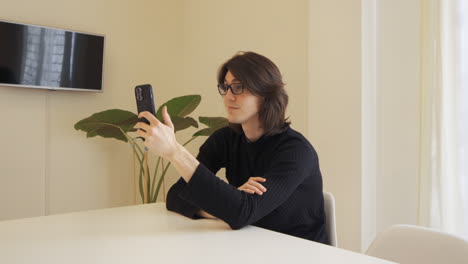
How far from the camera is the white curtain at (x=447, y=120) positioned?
7.54ft

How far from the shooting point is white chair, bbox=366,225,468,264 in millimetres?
1191

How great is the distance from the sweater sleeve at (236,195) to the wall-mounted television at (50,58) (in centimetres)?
234

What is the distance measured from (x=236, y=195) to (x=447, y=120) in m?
1.56

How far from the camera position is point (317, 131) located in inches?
117

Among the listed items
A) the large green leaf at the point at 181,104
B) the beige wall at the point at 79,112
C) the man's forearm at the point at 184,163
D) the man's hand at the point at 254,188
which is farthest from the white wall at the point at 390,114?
the beige wall at the point at 79,112

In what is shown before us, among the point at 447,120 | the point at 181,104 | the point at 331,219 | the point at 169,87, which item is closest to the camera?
the point at 331,219

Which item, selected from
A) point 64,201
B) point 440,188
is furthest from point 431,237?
point 64,201

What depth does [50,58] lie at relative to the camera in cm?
328

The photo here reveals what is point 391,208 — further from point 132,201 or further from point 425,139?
point 132,201

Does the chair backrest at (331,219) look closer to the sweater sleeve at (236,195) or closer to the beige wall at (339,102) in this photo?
the sweater sleeve at (236,195)

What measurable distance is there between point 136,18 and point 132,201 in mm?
1644

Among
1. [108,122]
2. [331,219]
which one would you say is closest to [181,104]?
[108,122]

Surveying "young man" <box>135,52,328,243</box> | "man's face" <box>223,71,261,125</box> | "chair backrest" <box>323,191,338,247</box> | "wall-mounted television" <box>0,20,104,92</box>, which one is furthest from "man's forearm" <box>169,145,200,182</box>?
"wall-mounted television" <box>0,20,104,92</box>

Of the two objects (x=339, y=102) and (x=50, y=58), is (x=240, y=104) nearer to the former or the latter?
(x=339, y=102)
